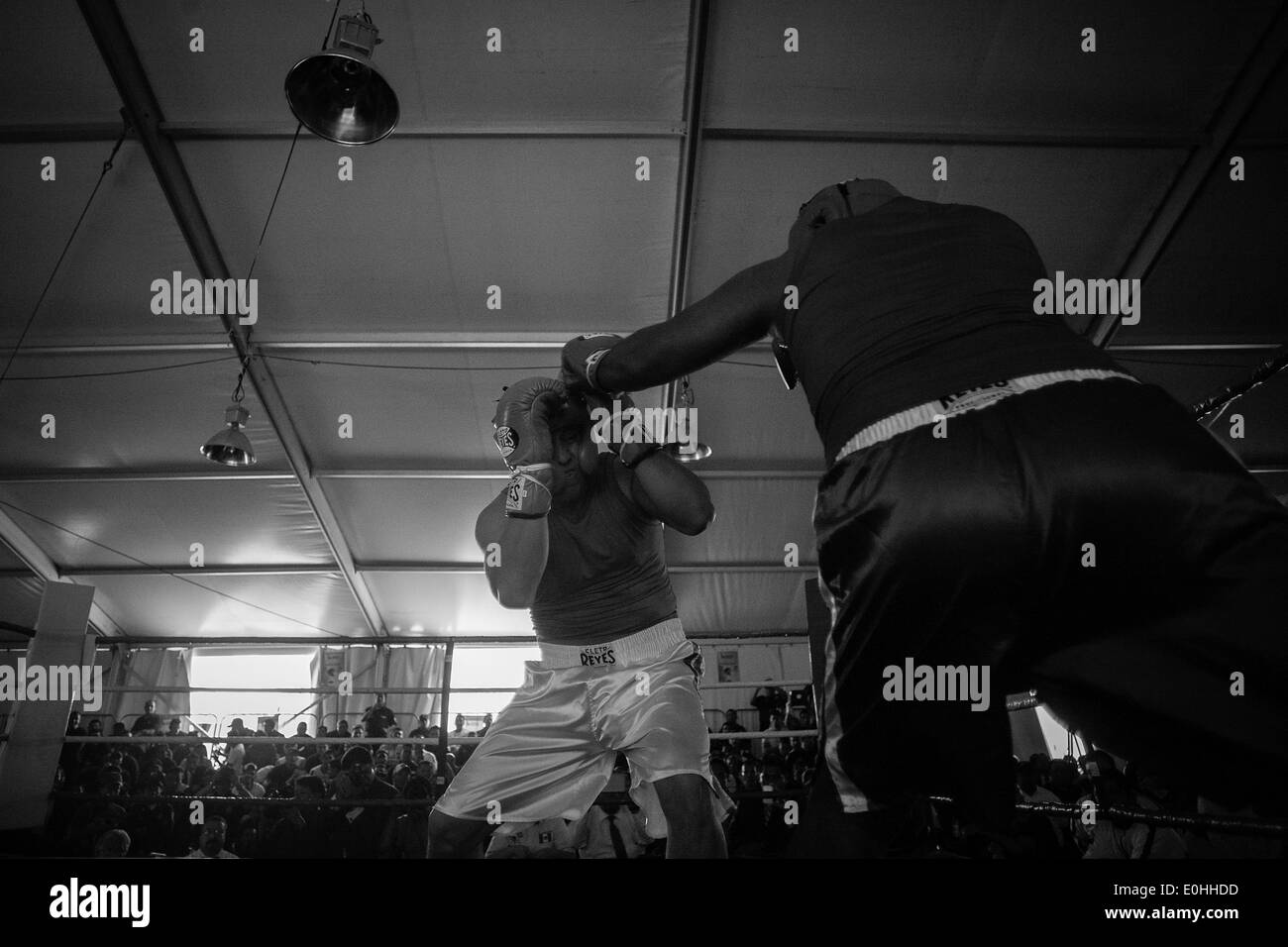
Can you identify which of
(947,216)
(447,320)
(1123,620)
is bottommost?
(1123,620)

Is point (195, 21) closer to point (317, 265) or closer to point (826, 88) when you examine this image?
point (317, 265)

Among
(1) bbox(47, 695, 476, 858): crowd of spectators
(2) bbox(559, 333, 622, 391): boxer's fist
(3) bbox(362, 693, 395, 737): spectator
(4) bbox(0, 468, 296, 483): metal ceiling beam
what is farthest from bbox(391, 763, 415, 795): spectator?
(2) bbox(559, 333, 622, 391): boxer's fist

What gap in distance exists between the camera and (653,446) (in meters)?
2.04

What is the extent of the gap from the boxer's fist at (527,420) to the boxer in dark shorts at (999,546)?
40.9 inches

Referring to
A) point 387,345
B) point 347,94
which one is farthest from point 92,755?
point 347,94

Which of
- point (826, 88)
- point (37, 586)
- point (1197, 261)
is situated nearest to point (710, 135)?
point (826, 88)

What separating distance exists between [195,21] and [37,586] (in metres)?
8.02

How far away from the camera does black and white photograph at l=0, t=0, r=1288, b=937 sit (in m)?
0.87

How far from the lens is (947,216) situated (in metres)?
1.05

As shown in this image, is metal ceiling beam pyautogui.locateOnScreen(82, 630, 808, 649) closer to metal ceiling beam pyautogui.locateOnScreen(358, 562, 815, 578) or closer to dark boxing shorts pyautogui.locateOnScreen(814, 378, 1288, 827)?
metal ceiling beam pyautogui.locateOnScreen(358, 562, 815, 578)

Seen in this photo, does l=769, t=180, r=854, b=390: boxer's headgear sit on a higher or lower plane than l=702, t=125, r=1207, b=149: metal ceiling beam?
lower

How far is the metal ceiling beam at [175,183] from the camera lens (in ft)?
16.5
